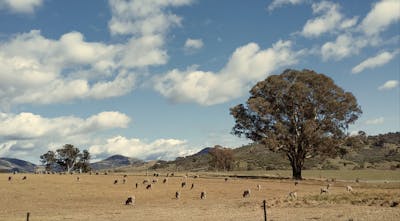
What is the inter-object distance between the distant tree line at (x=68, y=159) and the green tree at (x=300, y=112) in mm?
96941

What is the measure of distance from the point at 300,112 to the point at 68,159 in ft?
352

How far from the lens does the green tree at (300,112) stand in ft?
267

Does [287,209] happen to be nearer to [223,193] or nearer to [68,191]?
[223,193]

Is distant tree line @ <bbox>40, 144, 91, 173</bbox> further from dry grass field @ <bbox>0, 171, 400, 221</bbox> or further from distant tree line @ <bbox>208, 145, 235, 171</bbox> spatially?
dry grass field @ <bbox>0, 171, 400, 221</bbox>

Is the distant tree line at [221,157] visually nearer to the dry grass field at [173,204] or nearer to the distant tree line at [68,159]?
A: the distant tree line at [68,159]

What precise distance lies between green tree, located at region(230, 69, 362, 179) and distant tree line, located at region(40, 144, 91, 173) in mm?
96941

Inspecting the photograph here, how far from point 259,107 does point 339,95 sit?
14964mm

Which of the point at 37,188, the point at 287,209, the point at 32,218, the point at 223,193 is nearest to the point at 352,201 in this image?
the point at 287,209

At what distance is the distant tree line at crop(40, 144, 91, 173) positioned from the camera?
164m

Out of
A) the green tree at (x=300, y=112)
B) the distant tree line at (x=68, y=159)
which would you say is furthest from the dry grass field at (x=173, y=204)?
the distant tree line at (x=68, y=159)

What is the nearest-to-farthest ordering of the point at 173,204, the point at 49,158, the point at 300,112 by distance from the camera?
the point at 173,204 → the point at 300,112 → the point at 49,158

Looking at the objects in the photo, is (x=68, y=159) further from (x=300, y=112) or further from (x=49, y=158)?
(x=300, y=112)

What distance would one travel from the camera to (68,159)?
166 m

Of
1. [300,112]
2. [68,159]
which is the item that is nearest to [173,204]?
[300,112]
